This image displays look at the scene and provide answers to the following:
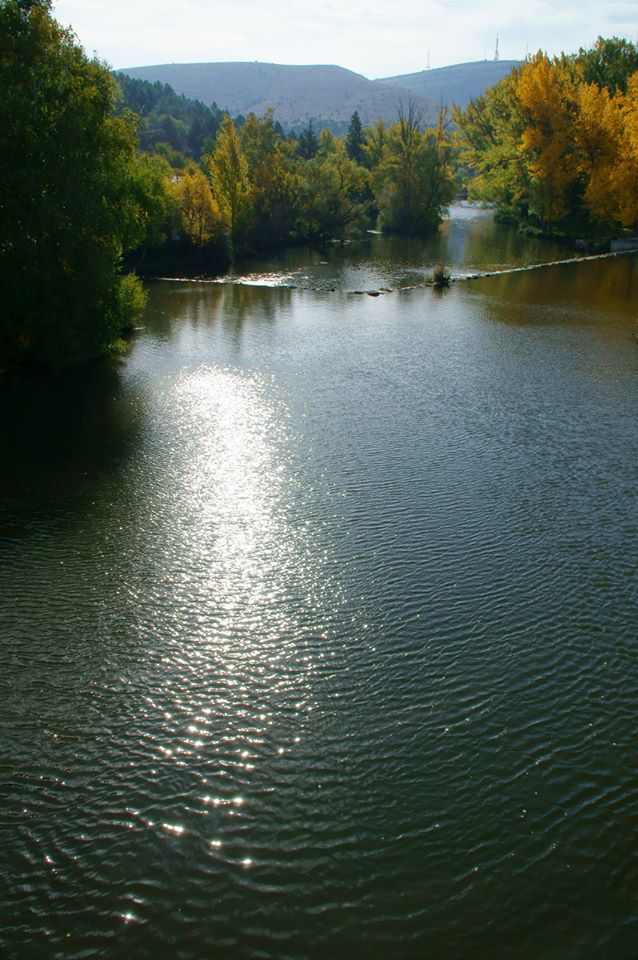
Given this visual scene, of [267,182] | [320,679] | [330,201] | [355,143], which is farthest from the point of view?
[355,143]

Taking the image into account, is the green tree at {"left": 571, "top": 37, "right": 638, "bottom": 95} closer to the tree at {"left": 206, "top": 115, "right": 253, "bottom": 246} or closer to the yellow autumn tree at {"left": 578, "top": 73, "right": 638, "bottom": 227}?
the yellow autumn tree at {"left": 578, "top": 73, "right": 638, "bottom": 227}

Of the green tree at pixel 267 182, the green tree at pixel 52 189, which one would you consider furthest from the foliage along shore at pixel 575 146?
the green tree at pixel 52 189

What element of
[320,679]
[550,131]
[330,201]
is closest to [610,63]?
[550,131]

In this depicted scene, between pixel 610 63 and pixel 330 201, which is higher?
pixel 610 63

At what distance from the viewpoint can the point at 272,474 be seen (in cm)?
1812

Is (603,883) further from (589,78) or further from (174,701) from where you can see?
(589,78)

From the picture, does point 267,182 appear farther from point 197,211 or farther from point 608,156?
point 608,156

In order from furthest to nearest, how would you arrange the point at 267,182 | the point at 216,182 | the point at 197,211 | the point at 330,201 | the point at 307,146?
1. the point at 307,146
2. the point at 330,201
3. the point at 267,182
4. the point at 216,182
5. the point at 197,211

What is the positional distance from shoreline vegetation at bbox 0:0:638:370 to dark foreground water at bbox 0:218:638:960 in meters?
5.42

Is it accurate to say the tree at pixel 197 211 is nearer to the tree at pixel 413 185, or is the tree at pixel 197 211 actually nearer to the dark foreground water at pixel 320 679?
the tree at pixel 413 185

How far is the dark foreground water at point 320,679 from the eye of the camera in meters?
7.65

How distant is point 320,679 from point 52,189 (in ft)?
70.0

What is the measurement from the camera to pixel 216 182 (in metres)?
56.5

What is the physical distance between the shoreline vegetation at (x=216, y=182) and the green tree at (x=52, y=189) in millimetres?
49
